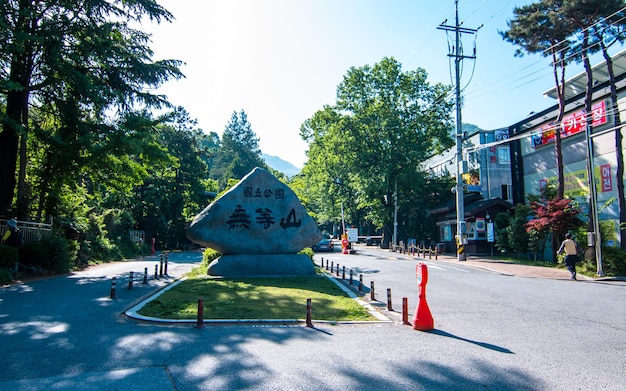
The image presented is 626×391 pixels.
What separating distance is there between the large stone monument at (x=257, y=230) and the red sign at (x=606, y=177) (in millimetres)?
19789

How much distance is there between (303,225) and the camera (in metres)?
18.1

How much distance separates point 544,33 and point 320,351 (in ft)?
79.8

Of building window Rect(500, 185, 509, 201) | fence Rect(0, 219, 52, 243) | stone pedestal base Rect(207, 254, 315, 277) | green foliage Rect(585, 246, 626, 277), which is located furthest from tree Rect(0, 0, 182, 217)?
building window Rect(500, 185, 509, 201)

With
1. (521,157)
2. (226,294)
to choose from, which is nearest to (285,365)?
(226,294)

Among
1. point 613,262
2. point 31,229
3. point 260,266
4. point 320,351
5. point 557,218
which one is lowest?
point 320,351

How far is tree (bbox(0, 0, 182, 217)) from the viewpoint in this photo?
57.4 ft

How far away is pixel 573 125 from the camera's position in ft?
92.4

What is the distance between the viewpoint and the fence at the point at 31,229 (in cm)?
1789

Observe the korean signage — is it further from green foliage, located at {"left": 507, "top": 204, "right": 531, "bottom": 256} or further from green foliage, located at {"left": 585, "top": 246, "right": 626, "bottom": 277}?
green foliage, located at {"left": 585, "top": 246, "right": 626, "bottom": 277}

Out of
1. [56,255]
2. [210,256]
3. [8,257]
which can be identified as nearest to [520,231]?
[210,256]

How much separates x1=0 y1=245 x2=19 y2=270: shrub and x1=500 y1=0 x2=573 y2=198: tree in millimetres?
26766

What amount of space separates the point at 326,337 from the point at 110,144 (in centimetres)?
1474

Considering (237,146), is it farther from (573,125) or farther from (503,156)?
(573,125)

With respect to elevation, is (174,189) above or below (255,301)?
above
